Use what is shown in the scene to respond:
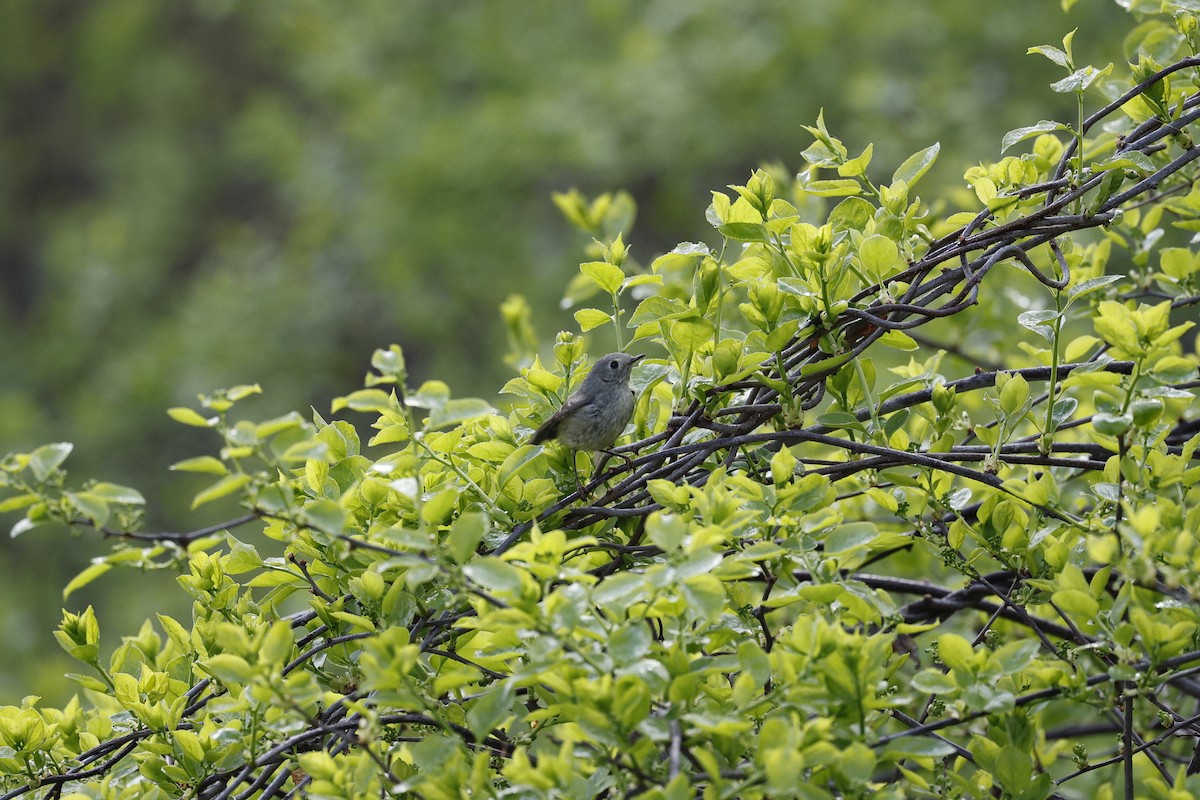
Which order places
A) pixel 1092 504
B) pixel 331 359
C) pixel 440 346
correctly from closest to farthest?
pixel 1092 504
pixel 440 346
pixel 331 359

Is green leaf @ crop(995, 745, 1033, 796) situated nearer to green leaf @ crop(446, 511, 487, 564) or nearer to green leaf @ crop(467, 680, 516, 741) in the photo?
green leaf @ crop(467, 680, 516, 741)

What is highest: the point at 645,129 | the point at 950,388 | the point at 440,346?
the point at 645,129

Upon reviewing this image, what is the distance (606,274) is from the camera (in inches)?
82.7

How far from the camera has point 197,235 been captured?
38.2ft

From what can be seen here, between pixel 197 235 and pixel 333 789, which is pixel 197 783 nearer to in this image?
pixel 333 789

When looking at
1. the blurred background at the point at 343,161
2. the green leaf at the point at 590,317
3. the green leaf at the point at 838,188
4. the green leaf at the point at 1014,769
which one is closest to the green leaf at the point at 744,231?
the green leaf at the point at 838,188

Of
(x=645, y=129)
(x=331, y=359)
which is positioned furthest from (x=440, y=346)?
(x=645, y=129)

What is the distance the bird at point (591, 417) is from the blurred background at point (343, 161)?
4187 mm

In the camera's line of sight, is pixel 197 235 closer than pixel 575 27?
No

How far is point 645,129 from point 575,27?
1.84 m

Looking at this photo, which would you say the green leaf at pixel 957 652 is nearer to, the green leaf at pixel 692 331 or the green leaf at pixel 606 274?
the green leaf at pixel 692 331

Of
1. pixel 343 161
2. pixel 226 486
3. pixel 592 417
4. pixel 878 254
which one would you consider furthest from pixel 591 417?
pixel 343 161

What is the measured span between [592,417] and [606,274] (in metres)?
0.27

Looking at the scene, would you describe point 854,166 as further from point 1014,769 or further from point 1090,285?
point 1014,769
